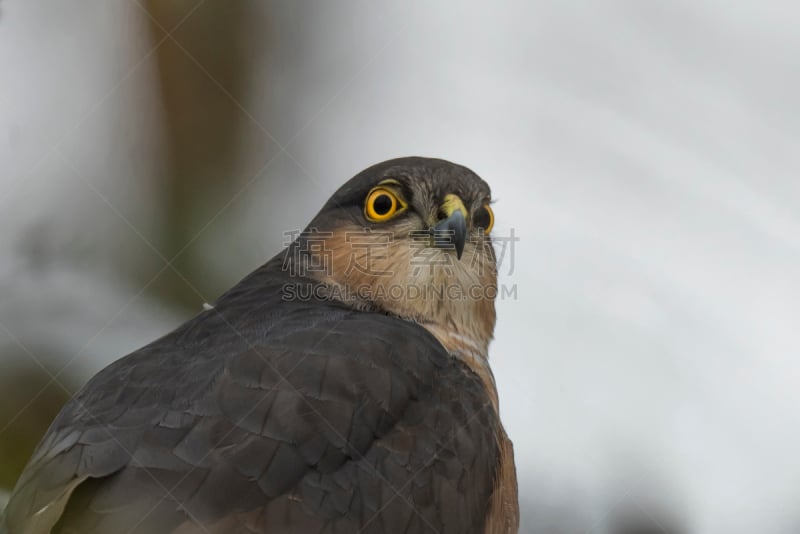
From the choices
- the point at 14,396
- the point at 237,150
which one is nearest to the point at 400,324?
the point at 237,150

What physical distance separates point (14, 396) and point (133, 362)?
991 millimetres

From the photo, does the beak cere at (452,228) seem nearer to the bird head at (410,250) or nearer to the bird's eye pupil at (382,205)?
the bird head at (410,250)

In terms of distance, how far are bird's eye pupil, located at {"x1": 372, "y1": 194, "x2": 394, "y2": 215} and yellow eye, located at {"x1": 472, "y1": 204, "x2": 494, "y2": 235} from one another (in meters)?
0.54

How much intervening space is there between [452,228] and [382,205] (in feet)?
1.42

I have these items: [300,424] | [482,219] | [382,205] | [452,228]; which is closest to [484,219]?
[482,219]

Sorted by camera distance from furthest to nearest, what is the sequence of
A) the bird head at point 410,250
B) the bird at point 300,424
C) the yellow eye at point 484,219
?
the yellow eye at point 484,219
the bird head at point 410,250
the bird at point 300,424

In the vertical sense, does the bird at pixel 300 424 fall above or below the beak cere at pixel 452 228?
below

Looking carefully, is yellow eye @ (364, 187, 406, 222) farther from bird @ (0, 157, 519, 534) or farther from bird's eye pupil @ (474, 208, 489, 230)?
bird's eye pupil @ (474, 208, 489, 230)

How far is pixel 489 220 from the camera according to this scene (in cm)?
653

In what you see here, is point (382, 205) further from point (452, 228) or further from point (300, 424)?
point (300, 424)

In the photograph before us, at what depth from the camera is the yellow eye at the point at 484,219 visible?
645cm

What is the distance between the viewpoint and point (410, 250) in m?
6.12

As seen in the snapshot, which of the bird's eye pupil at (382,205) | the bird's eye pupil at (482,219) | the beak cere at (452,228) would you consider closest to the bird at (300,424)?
the beak cere at (452,228)

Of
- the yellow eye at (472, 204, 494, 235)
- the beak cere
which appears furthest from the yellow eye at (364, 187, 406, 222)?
the yellow eye at (472, 204, 494, 235)
